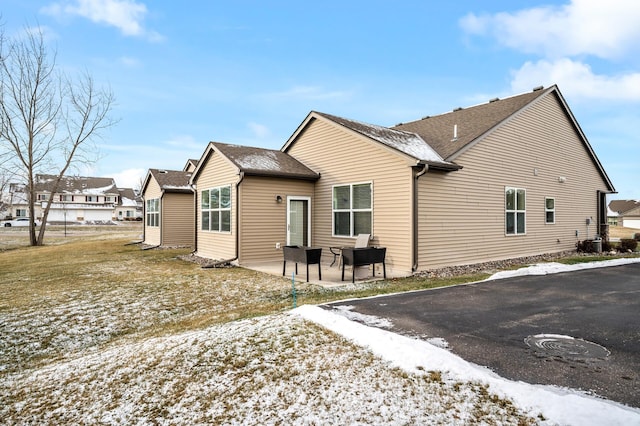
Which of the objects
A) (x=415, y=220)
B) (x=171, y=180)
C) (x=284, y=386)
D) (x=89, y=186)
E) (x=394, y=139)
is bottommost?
(x=284, y=386)

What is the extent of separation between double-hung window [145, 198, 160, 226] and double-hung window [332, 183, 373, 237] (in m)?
12.8

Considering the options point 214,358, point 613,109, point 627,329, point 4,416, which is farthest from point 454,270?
point 613,109

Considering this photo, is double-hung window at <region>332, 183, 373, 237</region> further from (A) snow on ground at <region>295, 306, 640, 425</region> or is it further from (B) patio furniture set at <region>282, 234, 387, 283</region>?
(A) snow on ground at <region>295, 306, 640, 425</region>

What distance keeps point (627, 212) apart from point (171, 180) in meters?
73.7

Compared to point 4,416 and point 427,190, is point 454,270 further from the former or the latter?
point 4,416

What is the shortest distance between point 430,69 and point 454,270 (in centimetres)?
1303

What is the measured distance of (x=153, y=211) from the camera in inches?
866

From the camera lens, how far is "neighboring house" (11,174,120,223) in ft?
194

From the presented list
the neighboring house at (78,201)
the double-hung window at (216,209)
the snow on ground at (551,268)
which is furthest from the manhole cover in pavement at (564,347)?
the neighboring house at (78,201)

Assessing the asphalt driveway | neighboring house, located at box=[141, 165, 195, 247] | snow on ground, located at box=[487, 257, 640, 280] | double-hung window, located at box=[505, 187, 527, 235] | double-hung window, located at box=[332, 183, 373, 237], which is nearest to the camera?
the asphalt driveway

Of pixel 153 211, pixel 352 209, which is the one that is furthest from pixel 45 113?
pixel 352 209

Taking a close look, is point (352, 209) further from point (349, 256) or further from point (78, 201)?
point (78, 201)

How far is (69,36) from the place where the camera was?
1738 centimetres

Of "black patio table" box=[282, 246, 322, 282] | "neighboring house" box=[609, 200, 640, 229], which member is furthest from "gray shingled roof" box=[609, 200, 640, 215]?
"black patio table" box=[282, 246, 322, 282]
